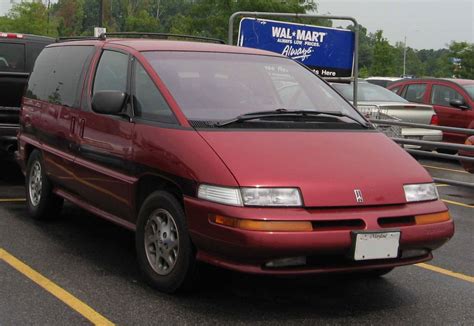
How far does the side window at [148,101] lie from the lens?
471 centimetres

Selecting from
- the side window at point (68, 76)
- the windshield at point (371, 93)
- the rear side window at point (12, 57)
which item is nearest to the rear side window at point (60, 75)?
the side window at point (68, 76)

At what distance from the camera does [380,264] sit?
13.6ft

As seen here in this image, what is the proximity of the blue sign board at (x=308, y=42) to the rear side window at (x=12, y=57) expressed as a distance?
3.17 meters

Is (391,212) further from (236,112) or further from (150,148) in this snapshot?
(150,148)

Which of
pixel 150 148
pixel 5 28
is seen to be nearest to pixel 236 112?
pixel 150 148

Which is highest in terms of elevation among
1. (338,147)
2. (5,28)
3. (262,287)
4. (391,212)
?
(5,28)

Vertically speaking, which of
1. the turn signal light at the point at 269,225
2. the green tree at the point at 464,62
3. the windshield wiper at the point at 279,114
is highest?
the green tree at the point at 464,62

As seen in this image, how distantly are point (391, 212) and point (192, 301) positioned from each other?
4.60 feet

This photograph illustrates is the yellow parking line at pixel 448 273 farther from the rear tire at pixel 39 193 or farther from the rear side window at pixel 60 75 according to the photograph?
the rear tire at pixel 39 193

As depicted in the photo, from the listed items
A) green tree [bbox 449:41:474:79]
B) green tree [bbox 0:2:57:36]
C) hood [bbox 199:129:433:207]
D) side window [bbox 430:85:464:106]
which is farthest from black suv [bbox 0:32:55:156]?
green tree [bbox 449:41:474:79]

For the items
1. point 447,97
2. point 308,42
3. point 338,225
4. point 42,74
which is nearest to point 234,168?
point 338,225

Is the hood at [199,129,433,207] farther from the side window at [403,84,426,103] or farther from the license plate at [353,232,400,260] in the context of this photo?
the side window at [403,84,426,103]

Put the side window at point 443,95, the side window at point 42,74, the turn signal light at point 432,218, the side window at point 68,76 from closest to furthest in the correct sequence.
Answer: the turn signal light at point 432,218
the side window at point 68,76
the side window at point 42,74
the side window at point 443,95

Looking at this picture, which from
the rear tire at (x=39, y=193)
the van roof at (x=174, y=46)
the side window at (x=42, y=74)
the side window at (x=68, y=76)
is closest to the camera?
the van roof at (x=174, y=46)
